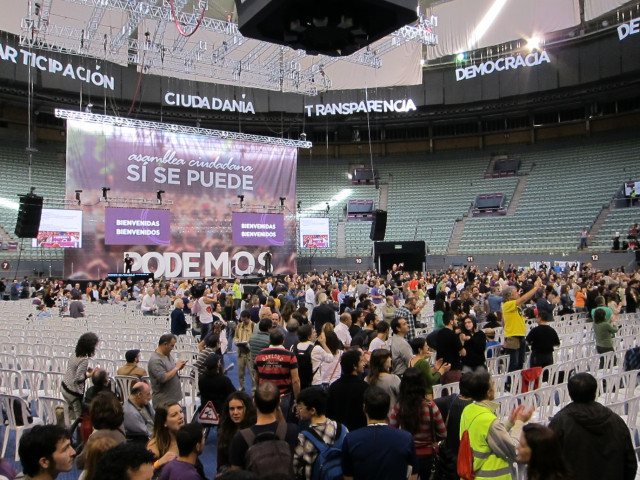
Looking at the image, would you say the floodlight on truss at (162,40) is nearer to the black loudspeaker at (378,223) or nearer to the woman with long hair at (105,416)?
the black loudspeaker at (378,223)

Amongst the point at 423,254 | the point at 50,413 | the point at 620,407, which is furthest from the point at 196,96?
A: the point at 620,407

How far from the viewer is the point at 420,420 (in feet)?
13.0

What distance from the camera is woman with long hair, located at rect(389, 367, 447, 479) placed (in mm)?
3953

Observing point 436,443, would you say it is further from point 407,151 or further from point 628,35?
point 407,151

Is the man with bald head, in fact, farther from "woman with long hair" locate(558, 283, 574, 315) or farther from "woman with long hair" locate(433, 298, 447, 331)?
"woman with long hair" locate(558, 283, 574, 315)

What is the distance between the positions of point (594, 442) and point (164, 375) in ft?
12.7

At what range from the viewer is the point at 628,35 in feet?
90.4

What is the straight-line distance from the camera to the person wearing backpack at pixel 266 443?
3.00 metres

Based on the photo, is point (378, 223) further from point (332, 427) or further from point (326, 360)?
point (332, 427)

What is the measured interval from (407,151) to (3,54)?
2528 centimetres

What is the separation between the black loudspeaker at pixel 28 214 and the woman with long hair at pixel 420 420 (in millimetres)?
17781

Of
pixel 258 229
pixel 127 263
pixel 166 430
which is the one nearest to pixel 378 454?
pixel 166 430

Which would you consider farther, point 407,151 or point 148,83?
point 407,151

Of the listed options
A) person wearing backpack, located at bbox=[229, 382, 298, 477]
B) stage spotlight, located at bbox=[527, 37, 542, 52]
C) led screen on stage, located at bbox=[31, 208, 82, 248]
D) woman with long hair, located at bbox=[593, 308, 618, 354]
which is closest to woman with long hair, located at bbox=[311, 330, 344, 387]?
person wearing backpack, located at bbox=[229, 382, 298, 477]
